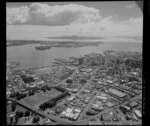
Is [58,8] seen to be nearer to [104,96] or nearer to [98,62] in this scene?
[98,62]

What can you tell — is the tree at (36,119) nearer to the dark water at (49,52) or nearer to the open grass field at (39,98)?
the open grass field at (39,98)

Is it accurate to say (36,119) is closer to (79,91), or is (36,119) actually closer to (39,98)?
(39,98)

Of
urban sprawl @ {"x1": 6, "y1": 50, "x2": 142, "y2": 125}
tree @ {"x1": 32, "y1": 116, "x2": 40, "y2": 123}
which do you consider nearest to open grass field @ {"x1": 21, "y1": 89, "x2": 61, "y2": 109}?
urban sprawl @ {"x1": 6, "y1": 50, "x2": 142, "y2": 125}

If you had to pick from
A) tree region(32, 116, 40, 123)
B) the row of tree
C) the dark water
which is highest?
the dark water

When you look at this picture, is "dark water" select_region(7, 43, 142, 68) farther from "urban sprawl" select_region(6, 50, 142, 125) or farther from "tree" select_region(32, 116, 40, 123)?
"tree" select_region(32, 116, 40, 123)

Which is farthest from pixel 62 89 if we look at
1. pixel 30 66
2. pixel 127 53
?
pixel 127 53

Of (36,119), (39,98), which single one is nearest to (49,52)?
(39,98)

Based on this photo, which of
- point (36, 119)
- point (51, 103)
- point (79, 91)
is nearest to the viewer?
point (36, 119)

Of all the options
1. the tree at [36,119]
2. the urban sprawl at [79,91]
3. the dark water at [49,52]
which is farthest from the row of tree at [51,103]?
the dark water at [49,52]
